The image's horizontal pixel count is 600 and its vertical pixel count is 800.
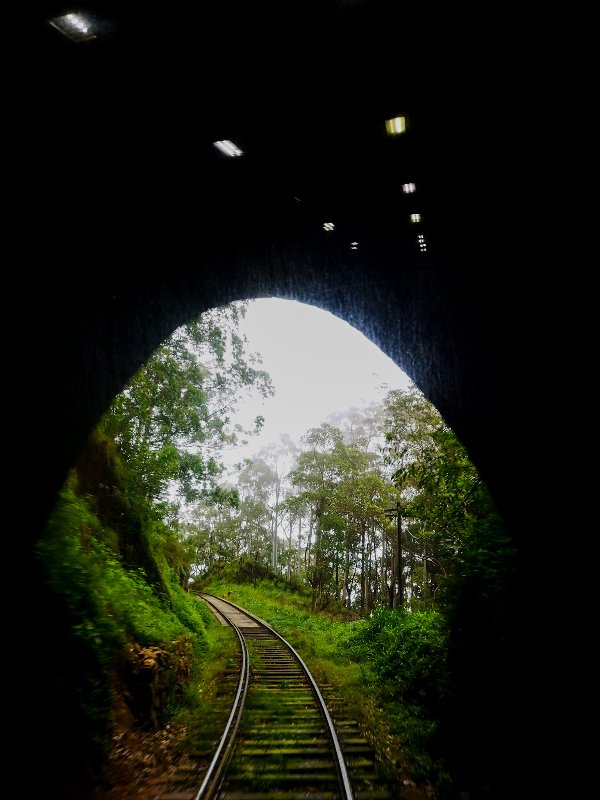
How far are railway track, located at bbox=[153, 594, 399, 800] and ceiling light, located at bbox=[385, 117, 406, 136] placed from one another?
280 inches

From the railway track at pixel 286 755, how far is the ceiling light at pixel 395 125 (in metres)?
7.12

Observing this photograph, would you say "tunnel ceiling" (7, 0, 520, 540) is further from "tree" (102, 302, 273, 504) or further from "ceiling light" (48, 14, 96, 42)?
"tree" (102, 302, 273, 504)

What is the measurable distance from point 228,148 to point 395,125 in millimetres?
1845

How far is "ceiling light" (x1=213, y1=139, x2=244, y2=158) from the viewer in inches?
162

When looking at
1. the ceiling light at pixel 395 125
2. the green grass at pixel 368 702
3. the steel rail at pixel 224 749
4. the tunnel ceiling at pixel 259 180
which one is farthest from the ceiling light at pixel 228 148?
the green grass at pixel 368 702

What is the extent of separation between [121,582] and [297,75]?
31.0 ft

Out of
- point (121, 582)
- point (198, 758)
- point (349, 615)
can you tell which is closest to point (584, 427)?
point (198, 758)

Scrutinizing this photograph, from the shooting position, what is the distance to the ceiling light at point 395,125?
3.55m

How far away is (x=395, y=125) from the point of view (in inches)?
142

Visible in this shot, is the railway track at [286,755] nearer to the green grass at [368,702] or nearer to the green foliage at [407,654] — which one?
the green grass at [368,702]

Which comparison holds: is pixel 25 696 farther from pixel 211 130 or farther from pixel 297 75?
pixel 297 75

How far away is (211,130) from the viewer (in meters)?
3.89

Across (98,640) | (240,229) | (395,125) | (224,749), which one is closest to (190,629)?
(224,749)

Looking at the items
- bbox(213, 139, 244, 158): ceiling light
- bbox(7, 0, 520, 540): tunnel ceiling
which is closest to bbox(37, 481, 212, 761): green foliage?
bbox(7, 0, 520, 540): tunnel ceiling
